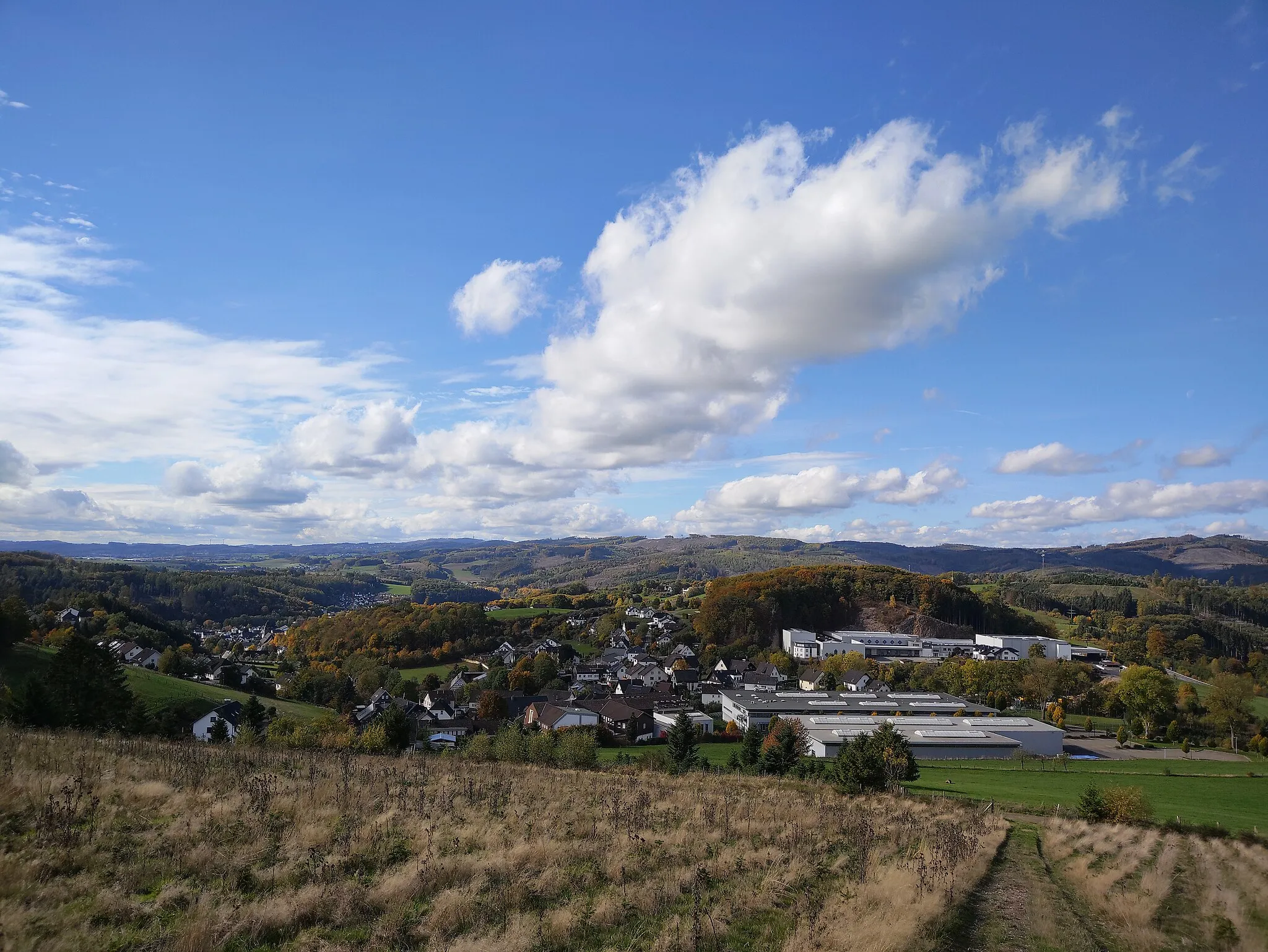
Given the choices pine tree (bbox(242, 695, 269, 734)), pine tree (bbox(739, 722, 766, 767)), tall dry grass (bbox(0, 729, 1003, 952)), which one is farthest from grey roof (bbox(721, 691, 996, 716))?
tall dry grass (bbox(0, 729, 1003, 952))

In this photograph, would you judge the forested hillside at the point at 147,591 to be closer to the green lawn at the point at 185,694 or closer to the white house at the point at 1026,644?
the green lawn at the point at 185,694

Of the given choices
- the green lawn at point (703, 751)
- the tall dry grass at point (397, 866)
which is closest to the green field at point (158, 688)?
the green lawn at point (703, 751)

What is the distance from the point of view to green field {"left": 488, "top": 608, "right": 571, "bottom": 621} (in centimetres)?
12138

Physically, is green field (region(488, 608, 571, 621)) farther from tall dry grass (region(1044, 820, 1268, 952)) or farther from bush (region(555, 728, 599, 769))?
tall dry grass (region(1044, 820, 1268, 952))

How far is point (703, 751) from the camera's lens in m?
54.0

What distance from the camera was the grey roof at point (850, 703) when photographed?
66125 millimetres

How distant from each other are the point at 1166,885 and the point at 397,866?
13.7 metres

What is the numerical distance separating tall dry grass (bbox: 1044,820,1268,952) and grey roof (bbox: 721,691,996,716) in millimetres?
46317

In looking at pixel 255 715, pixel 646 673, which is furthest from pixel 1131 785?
pixel 646 673

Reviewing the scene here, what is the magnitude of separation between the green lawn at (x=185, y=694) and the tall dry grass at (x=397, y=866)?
42.7m

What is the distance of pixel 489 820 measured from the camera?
1024 cm

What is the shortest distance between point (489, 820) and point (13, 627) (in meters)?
56.0

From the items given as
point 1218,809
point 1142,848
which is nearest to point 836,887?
point 1142,848

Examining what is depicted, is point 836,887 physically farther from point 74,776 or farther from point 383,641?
point 383,641
